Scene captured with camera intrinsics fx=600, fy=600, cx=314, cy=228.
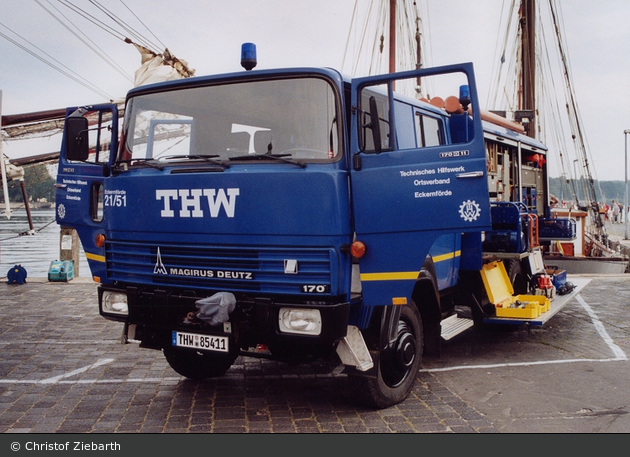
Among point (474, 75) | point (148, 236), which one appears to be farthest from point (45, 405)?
point (474, 75)

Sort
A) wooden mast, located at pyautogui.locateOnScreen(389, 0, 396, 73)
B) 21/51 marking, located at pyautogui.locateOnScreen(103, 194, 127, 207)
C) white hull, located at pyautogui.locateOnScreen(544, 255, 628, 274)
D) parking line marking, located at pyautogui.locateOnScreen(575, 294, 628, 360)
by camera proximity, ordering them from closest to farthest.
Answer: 21/51 marking, located at pyautogui.locateOnScreen(103, 194, 127, 207) < parking line marking, located at pyautogui.locateOnScreen(575, 294, 628, 360) < wooden mast, located at pyautogui.locateOnScreen(389, 0, 396, 73) < white hull, located at pyautogui.locateOnScreen(544, 255, 628, 274)

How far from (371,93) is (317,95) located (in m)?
0.50

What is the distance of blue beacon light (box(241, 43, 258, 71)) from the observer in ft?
15.6

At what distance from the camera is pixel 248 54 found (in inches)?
188

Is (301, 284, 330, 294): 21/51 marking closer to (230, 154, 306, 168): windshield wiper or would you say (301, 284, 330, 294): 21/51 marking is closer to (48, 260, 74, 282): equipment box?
(230, 154, 306, 168): windshield wiper

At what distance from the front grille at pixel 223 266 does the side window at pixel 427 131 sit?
1972 mm

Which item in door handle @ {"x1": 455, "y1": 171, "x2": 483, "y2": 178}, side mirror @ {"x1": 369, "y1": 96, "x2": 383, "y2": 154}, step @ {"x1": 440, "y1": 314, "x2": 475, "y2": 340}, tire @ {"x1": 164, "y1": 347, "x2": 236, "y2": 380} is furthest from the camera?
step @ {"x1": 440, "y1": 314, "x2": 475, "y2": 340}

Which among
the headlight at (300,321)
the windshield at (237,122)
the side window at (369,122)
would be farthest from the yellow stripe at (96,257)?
the side window at (369,122)

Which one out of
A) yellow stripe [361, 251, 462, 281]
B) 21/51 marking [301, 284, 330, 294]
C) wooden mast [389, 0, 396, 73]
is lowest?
21/51 marking [301, 284, 330, 294]

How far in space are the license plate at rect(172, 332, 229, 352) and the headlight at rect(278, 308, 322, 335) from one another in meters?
0.47

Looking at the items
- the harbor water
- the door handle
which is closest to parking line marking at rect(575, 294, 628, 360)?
the door handle

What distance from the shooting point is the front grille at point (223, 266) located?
170 inches

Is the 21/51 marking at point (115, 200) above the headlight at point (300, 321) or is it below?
above

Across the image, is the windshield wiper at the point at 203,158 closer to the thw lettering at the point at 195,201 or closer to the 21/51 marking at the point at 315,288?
the thw lettering at the point at 195,201
